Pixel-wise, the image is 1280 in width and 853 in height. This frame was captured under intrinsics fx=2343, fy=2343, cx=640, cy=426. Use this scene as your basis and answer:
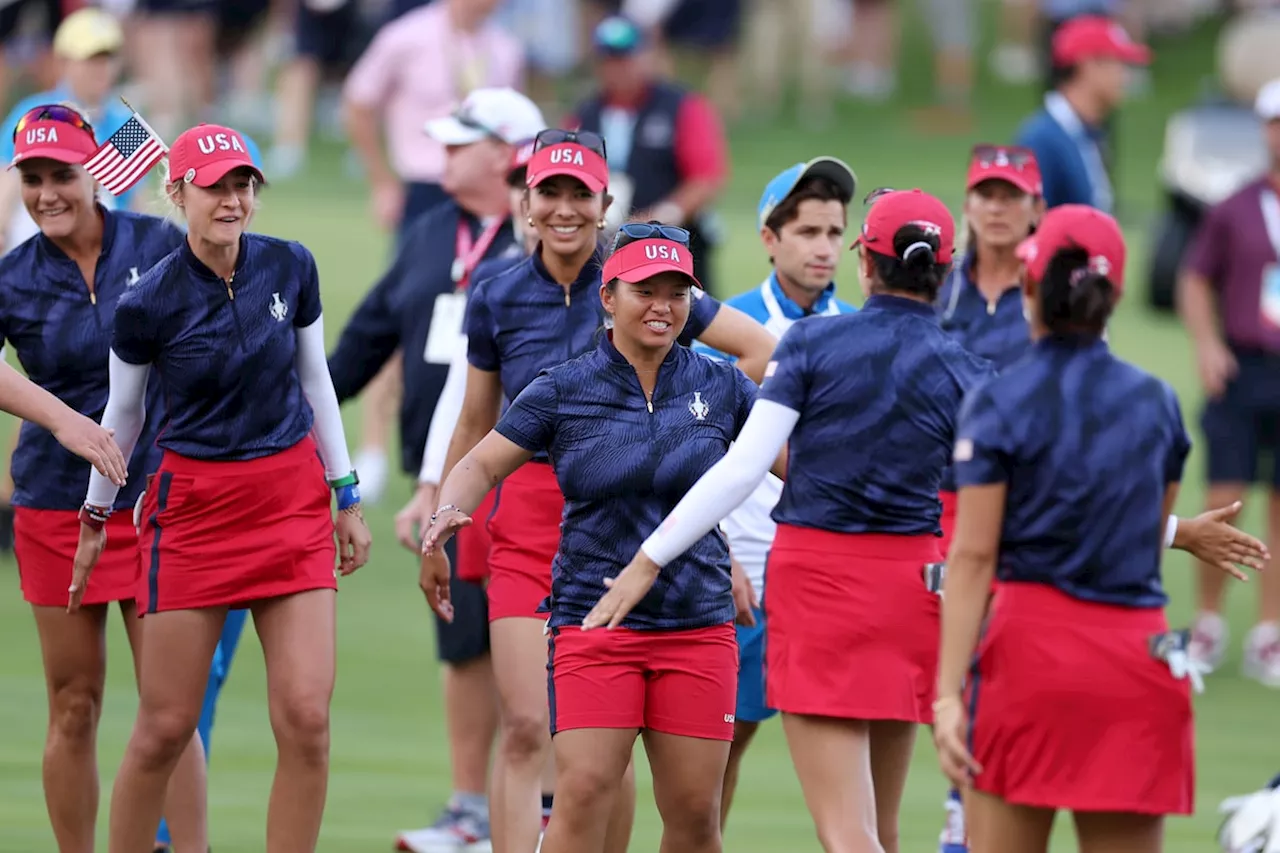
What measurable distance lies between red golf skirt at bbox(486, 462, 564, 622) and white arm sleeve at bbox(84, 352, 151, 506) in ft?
3.65

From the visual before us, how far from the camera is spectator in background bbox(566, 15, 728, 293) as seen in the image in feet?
42.4

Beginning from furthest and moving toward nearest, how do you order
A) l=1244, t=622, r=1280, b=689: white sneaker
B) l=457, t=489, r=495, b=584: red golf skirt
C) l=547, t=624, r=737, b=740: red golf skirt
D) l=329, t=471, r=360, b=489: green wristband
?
l=1244, t=622, r=1280, b=689: white sneaker → l=457, t=489, r=495, b=584: red golf skirt → l=329, t=471, r=360, b=489: green wristband → l=547, t=624, r=737, b=740: red golf skirt

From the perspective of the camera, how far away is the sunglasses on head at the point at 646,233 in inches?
243

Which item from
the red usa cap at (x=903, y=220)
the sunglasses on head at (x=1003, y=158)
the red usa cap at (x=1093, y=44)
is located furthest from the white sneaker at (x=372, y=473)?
the red usa cap at (x=903, y=220)

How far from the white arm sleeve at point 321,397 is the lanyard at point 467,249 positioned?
53.2 inches

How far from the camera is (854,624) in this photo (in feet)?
20.1

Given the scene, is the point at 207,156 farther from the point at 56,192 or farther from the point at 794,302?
the point at 794,302

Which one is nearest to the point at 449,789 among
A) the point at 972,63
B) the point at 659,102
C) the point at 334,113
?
the point at 659,102

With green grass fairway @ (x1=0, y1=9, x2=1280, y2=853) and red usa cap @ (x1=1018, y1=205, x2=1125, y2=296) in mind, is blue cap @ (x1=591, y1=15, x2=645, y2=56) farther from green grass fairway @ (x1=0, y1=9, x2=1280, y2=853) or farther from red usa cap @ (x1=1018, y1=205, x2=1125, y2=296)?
red usa cap @ (x1=1018, y1=205, x2=1125, y2=296)

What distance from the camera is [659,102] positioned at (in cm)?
1305

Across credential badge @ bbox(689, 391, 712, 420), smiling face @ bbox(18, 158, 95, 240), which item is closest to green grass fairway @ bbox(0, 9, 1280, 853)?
smiling face @ bbox(18, 158, 95, 240)

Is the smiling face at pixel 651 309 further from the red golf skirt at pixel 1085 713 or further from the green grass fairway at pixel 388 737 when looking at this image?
the green grass fairway at pixel 388 737

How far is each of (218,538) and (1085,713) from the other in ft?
8.69

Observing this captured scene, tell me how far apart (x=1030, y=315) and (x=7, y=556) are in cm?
829
